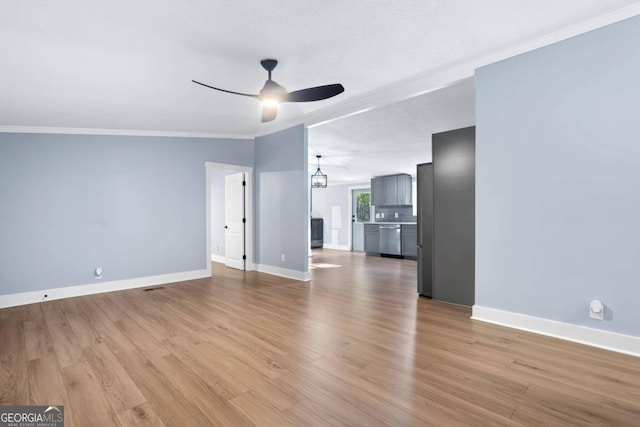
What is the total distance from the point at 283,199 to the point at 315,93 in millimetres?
2937

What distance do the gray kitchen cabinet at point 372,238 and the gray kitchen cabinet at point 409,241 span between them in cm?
81

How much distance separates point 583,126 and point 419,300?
2.58 m

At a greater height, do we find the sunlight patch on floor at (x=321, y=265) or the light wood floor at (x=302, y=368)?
the light wood floor at (x=302, y=368)

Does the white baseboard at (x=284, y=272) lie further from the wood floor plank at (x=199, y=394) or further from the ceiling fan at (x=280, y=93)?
the ceiling fan at (x=280, y=93)

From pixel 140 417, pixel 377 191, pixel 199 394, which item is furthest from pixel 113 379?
pixel 377 191

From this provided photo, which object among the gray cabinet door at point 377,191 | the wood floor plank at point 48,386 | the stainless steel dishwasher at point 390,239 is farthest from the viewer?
the gray cabinet door at point 377,191

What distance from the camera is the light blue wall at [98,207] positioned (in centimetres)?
414

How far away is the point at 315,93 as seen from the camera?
9.53 ft

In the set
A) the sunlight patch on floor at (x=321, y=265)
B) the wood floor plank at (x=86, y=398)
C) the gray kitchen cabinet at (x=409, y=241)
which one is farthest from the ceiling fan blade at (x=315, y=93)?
the gray kitchen cabinet at (x=409, y=241)

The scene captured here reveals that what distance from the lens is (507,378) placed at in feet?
6.90

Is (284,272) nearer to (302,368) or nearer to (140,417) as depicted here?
(302,368)

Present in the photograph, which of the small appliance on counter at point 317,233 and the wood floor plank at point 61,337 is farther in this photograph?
the small appliance on counter at point 317,233

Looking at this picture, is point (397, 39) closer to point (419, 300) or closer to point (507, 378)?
point (507, 378)

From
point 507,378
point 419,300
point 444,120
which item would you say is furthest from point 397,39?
point 419,300
